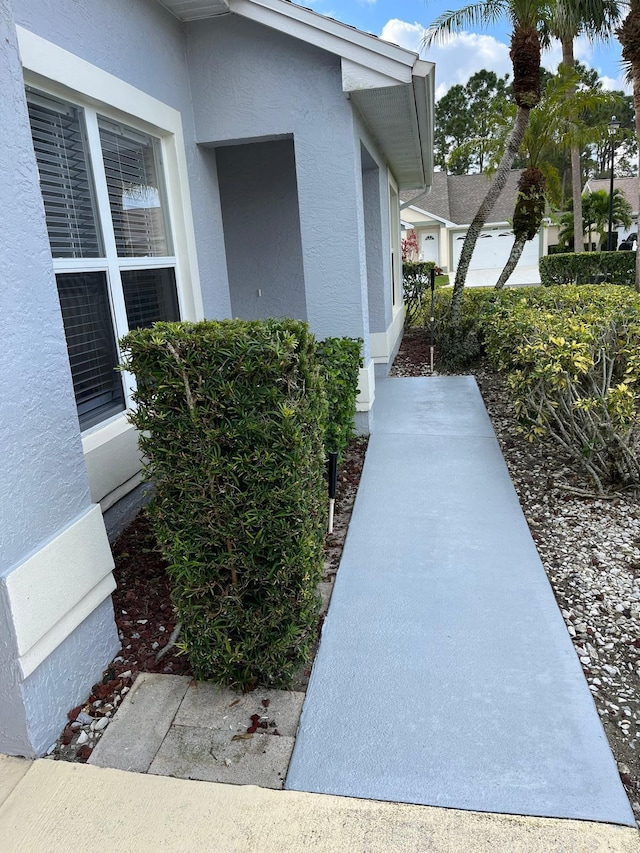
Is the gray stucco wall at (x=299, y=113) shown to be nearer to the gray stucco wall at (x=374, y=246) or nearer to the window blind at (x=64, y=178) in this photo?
the window blind at (x=64, y=178)

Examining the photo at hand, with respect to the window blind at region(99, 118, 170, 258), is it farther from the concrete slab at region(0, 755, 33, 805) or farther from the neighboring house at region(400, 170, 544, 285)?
the neighboring house at region(400, 170, 544, 285)

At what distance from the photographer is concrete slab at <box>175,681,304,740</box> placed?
275 cm

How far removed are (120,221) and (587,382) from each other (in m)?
4.23

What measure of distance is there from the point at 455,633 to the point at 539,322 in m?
3.39

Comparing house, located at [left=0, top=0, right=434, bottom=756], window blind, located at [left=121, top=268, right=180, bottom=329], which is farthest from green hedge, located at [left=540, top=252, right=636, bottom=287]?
window blind, located at [left=121, top=268, right=180, bottom=329]

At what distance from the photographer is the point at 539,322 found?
5664 millimetres

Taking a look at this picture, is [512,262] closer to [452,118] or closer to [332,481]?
[332,481]

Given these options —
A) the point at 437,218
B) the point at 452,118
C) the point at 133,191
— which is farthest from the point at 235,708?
the point at 452,118

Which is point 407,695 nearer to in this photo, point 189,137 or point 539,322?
point 539,322

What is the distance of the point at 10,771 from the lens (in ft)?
8.30

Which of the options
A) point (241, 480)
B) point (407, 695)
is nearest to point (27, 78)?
point (241, 480)

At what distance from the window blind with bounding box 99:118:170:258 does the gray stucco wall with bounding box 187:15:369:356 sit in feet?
3.34

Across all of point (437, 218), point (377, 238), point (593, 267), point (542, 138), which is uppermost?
point (437, 218)

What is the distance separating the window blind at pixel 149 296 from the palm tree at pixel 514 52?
6248 millimetres
